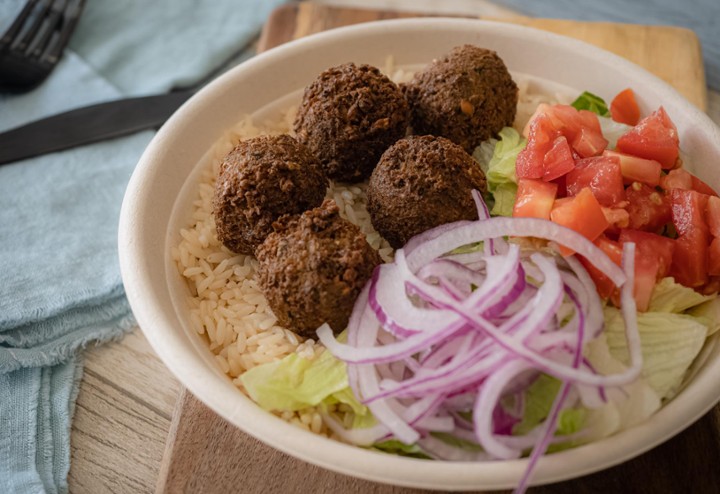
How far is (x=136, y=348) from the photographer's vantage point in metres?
3.74

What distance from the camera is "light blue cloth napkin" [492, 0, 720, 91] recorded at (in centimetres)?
552

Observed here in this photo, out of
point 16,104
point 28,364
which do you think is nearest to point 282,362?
point 28,364

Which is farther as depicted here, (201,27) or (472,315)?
(201,27)

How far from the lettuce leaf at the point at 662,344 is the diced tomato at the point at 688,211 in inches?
17.6

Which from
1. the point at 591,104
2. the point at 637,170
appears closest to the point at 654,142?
the point at 637,170

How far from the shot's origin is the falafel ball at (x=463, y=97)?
3586 millimetres

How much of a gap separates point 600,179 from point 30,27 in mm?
4188

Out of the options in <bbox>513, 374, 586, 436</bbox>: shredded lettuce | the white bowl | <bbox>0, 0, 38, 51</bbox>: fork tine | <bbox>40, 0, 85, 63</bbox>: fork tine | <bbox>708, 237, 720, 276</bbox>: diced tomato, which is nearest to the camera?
the white bowl

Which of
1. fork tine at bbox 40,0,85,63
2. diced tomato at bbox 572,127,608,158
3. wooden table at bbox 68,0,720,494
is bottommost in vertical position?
wooden table at bbox 68,0,720,494

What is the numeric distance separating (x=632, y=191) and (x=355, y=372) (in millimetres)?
1575

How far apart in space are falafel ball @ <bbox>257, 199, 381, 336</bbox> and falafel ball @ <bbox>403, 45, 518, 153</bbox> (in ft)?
3.01

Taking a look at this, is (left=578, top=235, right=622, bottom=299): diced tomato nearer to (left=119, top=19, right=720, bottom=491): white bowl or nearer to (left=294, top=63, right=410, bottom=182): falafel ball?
(left=119, top=19, right=720, bottom=491): white bowl

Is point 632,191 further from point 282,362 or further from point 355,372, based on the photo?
point 282,362

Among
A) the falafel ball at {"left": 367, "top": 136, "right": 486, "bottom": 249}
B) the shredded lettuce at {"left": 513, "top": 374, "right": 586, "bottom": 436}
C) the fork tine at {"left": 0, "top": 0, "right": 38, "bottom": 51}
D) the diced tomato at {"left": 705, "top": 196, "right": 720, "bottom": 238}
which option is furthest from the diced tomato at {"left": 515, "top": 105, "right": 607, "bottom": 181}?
the fork tine at {"left": 0, "top": 0, "right": 38, "bottom": 51}
